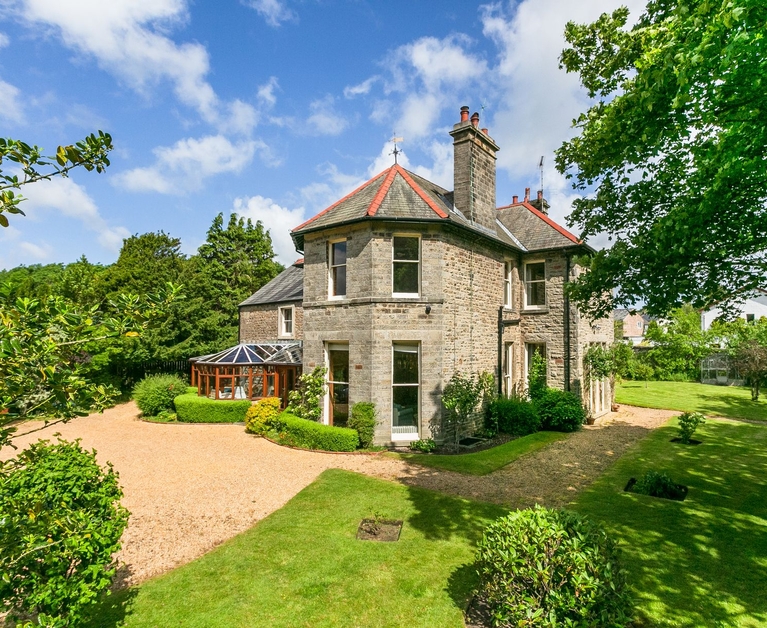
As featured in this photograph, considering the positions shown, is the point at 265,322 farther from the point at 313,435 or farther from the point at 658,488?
the point at 658,488

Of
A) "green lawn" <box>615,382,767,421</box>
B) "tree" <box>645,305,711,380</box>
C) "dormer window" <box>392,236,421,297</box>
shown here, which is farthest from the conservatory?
"tree" <box>645,305,711,380</box>

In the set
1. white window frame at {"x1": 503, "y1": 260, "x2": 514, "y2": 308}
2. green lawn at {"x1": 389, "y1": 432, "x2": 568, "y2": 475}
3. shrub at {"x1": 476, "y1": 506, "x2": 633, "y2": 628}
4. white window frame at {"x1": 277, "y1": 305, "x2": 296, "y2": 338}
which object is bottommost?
green lawn at {"x1": 389, "y1": 432, "x2": 568, "y2": 475}

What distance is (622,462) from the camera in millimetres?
11250

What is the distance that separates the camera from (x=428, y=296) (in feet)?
43.2

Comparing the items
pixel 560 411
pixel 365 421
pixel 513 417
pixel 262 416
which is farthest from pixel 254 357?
pixel 560 411

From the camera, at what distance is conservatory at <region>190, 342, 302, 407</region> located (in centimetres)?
1869

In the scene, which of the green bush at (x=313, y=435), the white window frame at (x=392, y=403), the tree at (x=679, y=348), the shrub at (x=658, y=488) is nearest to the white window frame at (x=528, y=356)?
the white window frame at (x=392, y=403)

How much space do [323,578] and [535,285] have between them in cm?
1453

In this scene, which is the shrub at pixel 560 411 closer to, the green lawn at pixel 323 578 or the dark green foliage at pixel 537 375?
the dark green foliage at pixel 537 375

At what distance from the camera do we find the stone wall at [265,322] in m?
22.5

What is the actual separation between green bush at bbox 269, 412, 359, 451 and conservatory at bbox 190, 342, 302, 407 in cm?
471

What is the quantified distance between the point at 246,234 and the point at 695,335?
40.1m

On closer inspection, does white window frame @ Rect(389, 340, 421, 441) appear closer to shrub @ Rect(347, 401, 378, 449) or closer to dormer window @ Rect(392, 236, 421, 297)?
shrub @ Rect(347, 401, 378, 449)

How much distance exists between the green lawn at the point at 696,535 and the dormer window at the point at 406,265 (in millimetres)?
7449
